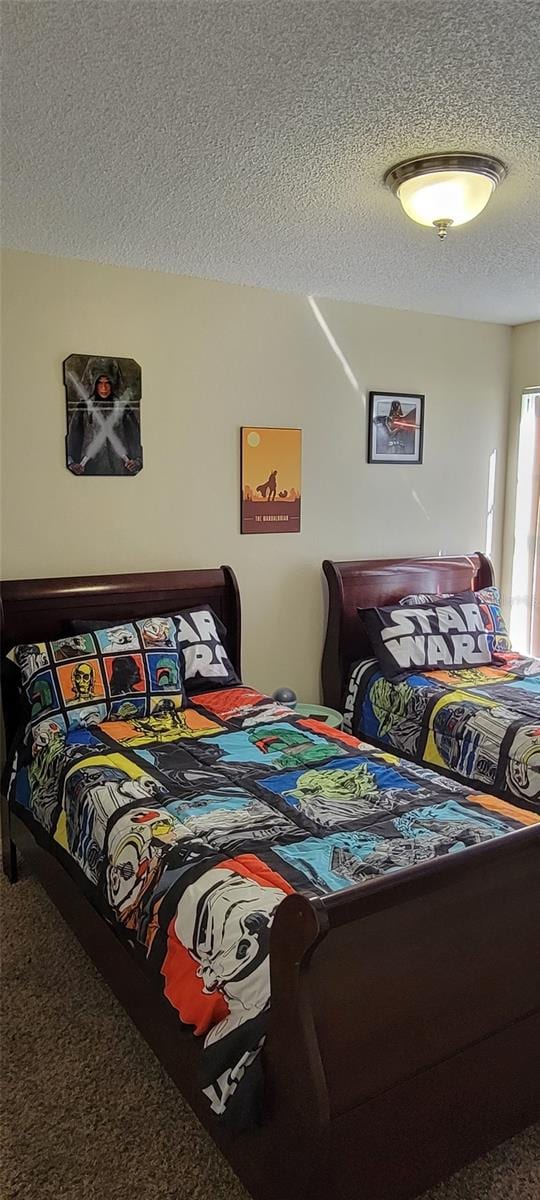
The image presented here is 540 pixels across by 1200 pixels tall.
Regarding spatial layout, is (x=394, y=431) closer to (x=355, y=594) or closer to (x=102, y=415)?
(x=355, y=594)

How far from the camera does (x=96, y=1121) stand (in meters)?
1.88

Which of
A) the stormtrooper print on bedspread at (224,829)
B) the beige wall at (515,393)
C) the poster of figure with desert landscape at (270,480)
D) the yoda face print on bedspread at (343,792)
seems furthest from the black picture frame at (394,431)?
the yoda face print on bedspread at (343,792)

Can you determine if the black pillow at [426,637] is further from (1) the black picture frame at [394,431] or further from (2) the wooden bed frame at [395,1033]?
(2) the wooden bed frame at [395,1033]

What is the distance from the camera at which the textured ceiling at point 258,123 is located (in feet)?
5.01

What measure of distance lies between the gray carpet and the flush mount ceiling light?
233 centimetres

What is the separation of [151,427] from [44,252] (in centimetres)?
76

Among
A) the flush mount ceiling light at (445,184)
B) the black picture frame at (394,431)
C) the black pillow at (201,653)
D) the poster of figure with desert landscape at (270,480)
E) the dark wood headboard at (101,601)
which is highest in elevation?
the flush mount ceiling light at (445,184)

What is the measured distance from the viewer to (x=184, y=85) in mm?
1732

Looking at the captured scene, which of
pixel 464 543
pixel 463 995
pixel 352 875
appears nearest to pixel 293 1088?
pixel 463 995

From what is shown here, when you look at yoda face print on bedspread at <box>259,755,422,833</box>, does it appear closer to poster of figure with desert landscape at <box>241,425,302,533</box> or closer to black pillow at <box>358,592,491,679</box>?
black pillow at <box>358,592,491,679</box>

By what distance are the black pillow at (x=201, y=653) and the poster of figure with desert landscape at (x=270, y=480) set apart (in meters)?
0.55

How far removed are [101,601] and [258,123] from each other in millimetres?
1859

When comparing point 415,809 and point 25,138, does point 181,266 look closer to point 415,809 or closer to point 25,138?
point 25,138

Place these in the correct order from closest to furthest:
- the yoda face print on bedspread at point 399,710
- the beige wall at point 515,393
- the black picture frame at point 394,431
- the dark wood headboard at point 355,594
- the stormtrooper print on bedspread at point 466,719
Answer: the stormtrooper print on bedspread at point 466,719, the yoda face print on bedspread at point 399,710, the dark wood headboard at point 355,594, the black picture frame at point 394,431, the beige wall at point 515,393
